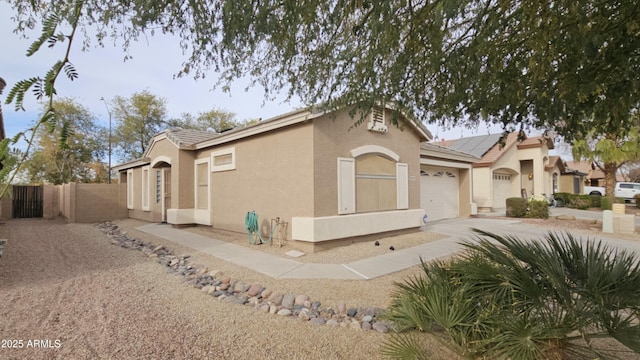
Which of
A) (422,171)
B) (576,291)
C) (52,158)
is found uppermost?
(52,158)

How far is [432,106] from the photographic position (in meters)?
5.64

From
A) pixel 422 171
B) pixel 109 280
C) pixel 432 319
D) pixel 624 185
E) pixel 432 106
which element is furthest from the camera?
pixel 624 185

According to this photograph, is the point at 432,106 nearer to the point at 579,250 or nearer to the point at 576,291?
the point at 579,250

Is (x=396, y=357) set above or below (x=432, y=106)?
below

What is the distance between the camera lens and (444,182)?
614 inches

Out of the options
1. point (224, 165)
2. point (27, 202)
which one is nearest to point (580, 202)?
point (224, 165)

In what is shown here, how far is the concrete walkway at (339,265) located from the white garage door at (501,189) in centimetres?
861

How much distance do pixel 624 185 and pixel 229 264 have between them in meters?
34.7

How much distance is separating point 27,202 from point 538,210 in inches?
1121

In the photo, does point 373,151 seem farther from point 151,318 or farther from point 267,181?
point 151,318

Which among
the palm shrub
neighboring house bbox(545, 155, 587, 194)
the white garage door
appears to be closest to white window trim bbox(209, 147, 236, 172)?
the palm shrub

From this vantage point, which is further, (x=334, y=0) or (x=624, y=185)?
(x=624, y=185)

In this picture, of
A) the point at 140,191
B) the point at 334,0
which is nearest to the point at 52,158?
the point at 140,191

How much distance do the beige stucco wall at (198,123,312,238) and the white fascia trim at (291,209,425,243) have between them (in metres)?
0.33
